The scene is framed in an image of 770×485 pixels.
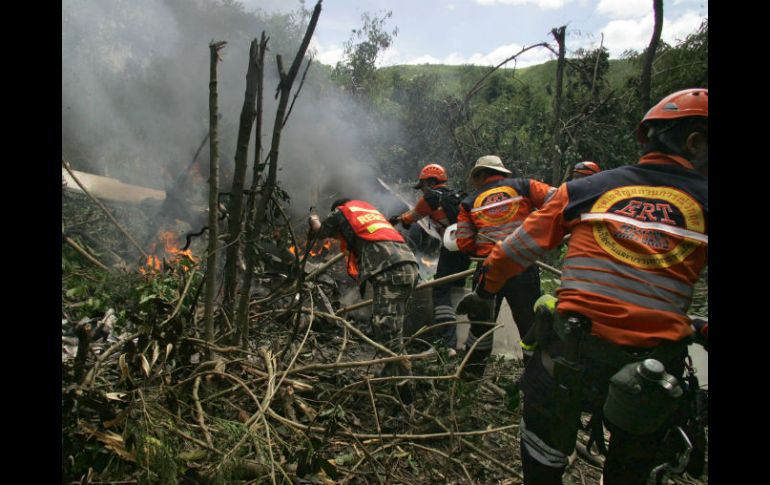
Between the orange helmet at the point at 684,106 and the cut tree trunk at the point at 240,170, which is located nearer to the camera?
the orange helmet at the point at 684,106

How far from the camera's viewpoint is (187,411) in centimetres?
262

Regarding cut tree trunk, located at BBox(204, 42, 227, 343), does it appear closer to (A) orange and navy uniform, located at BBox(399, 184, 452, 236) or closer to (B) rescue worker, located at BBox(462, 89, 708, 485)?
(B) rescue worker, located at BBox(462, 89, 708, 485)

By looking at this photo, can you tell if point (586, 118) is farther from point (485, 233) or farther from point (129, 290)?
point (129, 290)

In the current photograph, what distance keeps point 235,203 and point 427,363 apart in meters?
1.87

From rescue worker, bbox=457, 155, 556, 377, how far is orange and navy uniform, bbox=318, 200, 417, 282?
2.01ft

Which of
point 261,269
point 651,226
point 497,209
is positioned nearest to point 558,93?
point 497,209

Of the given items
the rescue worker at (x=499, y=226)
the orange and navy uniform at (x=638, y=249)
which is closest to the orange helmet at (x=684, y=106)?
the orange and navy uniform at (x=638, y=249)

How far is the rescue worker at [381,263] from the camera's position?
3.78 meters

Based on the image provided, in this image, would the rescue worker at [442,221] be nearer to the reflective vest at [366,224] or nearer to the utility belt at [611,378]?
the reflective vest at [366,224]

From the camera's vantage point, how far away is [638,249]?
1.72 meters

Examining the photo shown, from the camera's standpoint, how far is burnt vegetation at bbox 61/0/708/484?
7.29ft

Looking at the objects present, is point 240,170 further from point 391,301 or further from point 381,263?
point 391,301
